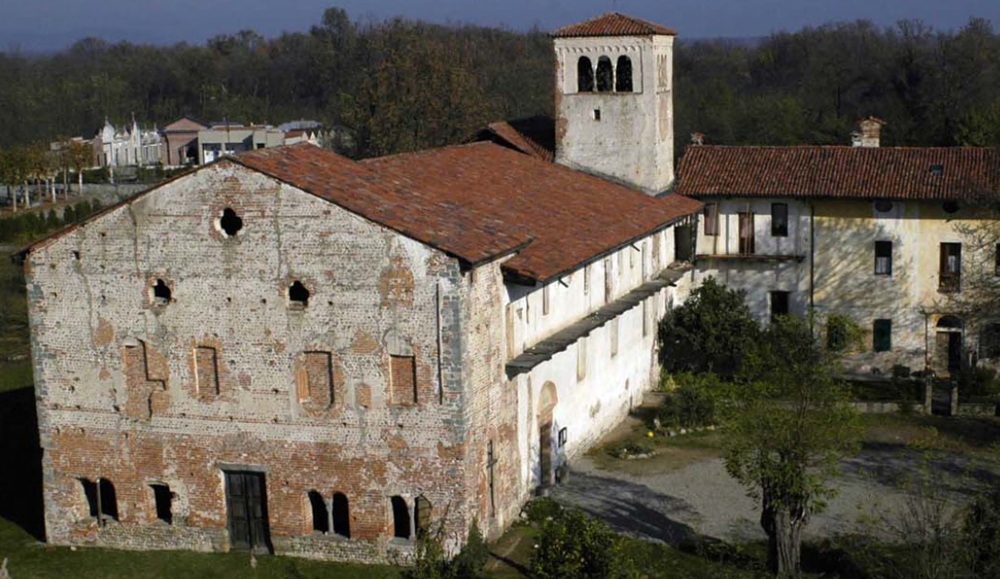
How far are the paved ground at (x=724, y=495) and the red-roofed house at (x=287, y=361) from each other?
6.47 feet

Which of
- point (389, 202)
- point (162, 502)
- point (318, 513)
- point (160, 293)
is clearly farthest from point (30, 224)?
point (389, 202)

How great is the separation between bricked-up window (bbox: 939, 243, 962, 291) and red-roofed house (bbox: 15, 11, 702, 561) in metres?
15.6

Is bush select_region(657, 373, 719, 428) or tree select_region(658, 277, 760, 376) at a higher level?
tree select_region(658, 277, 760, 376)

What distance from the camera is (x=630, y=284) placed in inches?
1212

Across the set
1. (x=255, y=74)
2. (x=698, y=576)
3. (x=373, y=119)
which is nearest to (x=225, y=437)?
Answer: (x=698, y=576)

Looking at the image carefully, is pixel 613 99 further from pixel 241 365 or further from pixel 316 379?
pixel 241 365

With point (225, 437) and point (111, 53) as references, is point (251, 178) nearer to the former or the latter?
point (225, 437)

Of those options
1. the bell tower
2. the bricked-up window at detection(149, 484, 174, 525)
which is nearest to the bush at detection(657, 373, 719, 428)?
the bell tower

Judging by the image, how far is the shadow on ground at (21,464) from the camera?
2469cm

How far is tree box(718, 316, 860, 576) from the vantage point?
1964 centimetres

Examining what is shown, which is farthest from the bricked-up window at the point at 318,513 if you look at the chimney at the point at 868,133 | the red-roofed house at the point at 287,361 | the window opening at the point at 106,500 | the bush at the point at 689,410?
the chimney at the point at 868,133

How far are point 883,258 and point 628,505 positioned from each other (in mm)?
14782

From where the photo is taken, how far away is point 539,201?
2841cm

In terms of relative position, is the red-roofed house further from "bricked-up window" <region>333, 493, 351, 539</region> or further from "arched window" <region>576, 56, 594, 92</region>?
"arched window" <region>576, 56, 594, 92</region>
